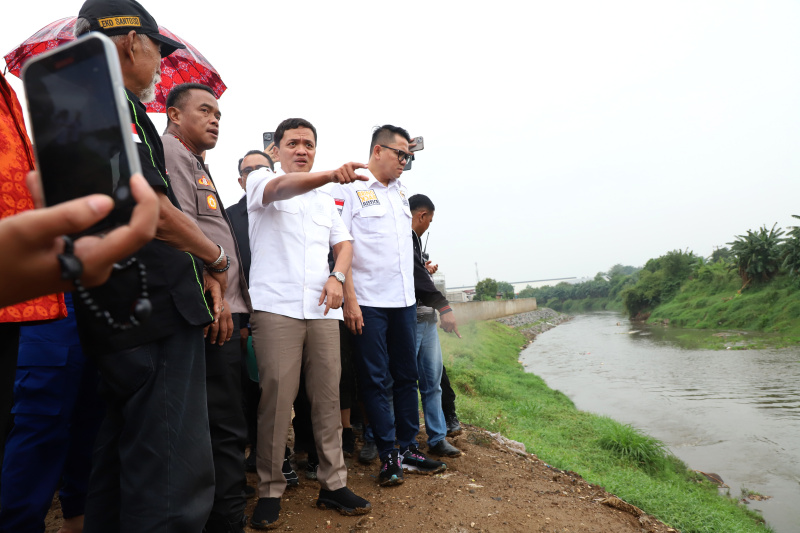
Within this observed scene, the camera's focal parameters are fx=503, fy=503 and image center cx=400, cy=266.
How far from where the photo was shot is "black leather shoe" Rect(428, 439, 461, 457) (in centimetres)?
363

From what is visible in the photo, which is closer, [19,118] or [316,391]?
[19,118]

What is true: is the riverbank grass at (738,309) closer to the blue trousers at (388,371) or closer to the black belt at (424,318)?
the black belt at (424,318)

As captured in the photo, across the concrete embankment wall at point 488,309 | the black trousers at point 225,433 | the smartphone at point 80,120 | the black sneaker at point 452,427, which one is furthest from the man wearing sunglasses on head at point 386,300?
the concrete embankment wall at point 488,309

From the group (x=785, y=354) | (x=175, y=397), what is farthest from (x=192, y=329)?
(x=785, y=354)

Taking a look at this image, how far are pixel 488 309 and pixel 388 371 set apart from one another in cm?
2924

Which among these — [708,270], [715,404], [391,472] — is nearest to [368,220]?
[391,472]

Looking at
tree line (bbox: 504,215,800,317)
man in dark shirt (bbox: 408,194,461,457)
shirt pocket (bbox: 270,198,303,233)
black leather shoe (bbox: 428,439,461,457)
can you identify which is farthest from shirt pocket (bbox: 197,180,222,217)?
tree line (bbox: 504,215,800,317)

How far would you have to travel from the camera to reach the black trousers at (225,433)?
198 centimetres

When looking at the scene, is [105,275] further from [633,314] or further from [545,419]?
[633,314]

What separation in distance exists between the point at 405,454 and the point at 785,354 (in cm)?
1444

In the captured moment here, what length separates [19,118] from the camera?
5.13 ft

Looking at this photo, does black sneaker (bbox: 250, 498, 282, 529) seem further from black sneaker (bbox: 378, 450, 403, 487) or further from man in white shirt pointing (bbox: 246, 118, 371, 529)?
black sneaker (bbox: 378, 450, 403, 487)

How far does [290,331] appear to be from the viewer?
2445 mm

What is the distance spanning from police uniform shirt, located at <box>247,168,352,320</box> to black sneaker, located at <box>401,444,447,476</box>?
117 centimetres
